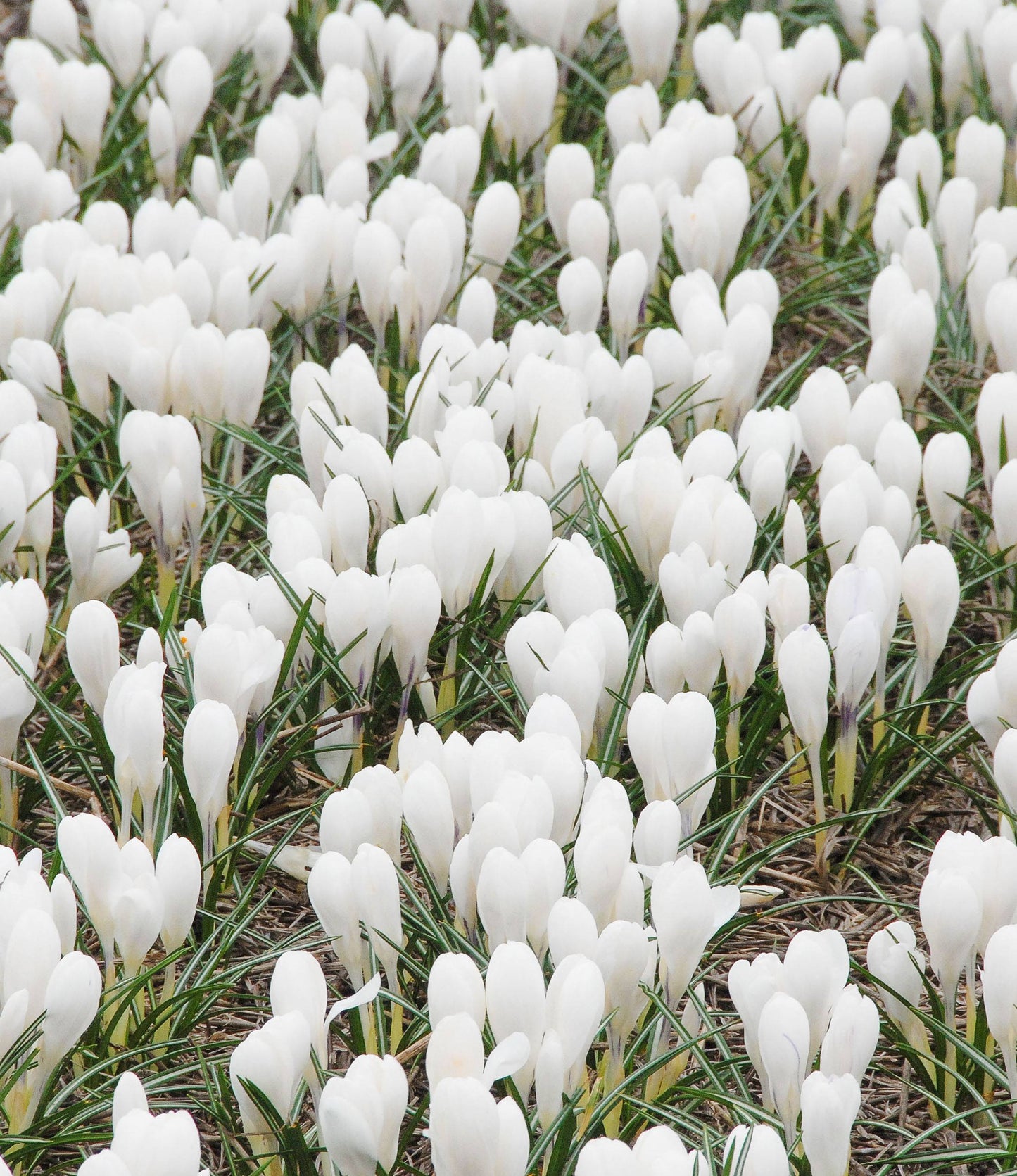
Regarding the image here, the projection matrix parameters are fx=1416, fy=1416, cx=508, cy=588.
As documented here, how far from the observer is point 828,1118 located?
1241 millimetres

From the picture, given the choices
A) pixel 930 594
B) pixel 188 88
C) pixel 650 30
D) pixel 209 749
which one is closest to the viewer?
pixel 209 749

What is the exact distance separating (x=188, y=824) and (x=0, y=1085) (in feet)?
1.44

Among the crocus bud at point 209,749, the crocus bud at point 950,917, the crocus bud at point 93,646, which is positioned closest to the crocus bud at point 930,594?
the crocus bud at point 950,917

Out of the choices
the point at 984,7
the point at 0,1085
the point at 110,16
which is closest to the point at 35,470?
the point at 0,1085

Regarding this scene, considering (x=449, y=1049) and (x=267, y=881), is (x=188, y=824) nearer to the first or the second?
(x=267, y=881)

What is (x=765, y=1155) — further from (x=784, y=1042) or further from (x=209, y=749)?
(x=209, y=749)

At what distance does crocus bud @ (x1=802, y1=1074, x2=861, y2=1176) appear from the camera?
1241mm

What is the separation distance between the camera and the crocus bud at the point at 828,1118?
48.9 inches

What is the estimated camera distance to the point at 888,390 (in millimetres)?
2256

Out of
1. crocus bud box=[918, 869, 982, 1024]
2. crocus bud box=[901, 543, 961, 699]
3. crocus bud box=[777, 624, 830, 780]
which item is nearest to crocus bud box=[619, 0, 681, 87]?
crocus bud box=[901, 543, 961, 699]

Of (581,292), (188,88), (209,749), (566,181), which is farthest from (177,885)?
(188,88)

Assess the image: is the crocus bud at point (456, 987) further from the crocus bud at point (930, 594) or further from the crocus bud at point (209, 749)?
the crocus bud at point (930, 594)

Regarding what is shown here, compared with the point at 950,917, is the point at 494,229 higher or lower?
higher

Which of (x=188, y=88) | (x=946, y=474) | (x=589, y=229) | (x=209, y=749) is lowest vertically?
(x=209, y=749)
